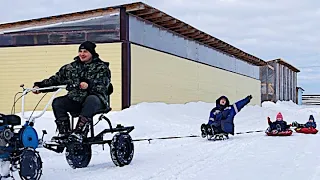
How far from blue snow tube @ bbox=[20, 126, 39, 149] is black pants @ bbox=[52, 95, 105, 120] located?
906 millimetres

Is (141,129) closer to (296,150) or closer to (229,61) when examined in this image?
(296,150)

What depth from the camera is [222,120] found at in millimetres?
10875

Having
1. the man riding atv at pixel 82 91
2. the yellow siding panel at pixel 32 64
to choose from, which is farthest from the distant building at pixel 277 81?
the man riding atv at pixel 82 91

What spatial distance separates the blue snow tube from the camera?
16.8 feet

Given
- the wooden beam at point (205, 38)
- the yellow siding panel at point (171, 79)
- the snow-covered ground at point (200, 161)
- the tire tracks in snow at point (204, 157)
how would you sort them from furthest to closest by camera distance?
the wooden beam at point (205, 38)
the yellow siding panel at point (171, 79)
the tire tracks in snow at point (204, 157)
the snow-covered ground at point (200, 161)

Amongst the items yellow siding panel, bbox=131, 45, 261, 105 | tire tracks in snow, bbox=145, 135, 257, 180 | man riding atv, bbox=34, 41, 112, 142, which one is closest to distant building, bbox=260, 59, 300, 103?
yellow siding panel, bbox=131, 45, 261, 105

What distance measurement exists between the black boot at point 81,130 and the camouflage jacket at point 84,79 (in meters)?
0.30

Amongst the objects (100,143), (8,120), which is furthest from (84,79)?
(8,120)

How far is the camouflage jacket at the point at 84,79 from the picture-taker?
247 inches

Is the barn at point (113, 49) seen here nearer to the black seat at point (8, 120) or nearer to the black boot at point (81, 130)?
the black boot at point (81, 130)

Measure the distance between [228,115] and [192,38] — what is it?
11.4 meters

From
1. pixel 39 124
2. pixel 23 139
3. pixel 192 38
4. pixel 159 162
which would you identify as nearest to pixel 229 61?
pixel 192 38

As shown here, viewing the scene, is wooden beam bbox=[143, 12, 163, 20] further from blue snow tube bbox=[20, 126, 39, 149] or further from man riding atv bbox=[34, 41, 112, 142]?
blue snow tube bbox=[20, 126, 39, 149]

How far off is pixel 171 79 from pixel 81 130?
13.4 meters
